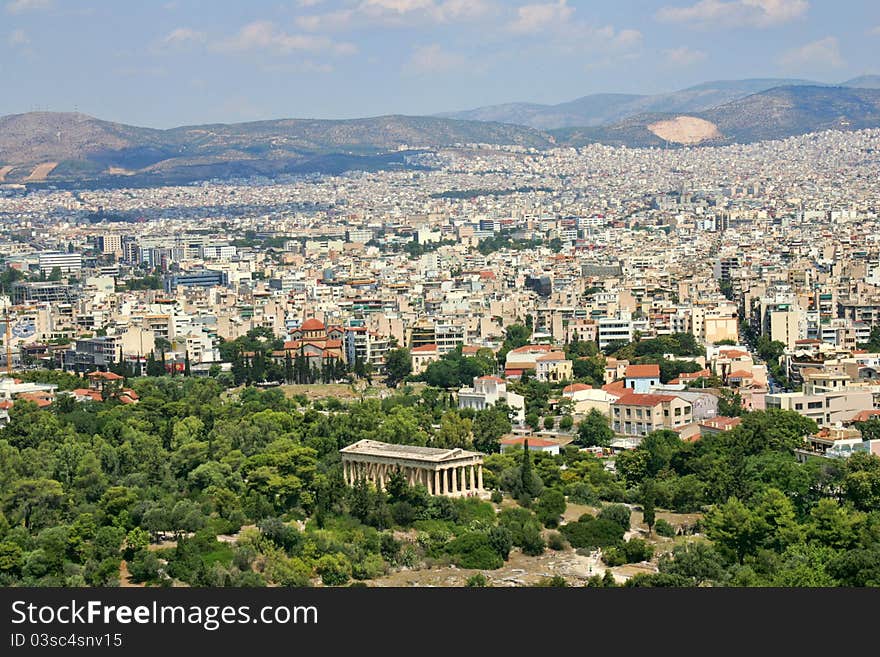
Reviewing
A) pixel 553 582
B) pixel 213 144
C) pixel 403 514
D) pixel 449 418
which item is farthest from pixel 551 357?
pixel 213 144

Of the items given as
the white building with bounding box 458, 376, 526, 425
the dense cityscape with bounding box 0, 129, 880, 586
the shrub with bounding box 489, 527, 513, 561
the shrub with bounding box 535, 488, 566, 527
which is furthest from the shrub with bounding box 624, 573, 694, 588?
the white building with bounding box 458, 376, 526, 425

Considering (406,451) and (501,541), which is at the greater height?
(406,451)

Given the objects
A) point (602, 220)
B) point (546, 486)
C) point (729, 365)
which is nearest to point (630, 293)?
point (729, 365)

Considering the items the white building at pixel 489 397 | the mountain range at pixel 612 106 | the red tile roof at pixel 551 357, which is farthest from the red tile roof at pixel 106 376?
the mountain range at pixel 612 106

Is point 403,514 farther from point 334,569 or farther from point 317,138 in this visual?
point 317,138

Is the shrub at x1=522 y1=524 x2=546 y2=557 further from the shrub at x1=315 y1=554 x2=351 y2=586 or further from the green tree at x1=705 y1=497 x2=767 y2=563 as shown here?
the shrub at x1=315 y1=554 x2=351 y2=586

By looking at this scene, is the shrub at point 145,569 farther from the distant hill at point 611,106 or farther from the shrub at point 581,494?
the distant hill at point 611,106

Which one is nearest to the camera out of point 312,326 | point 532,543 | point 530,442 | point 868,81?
point 532,543
